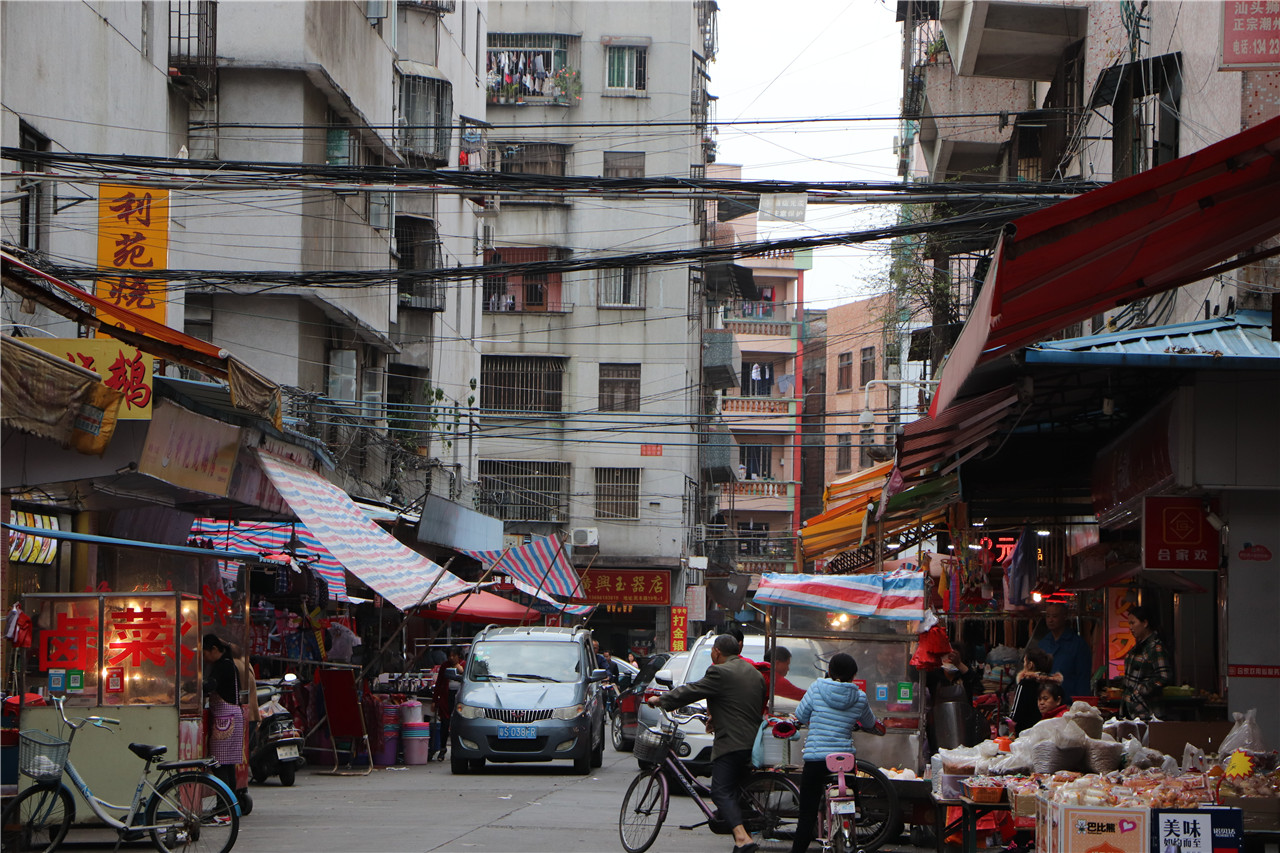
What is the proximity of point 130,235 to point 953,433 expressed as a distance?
33.5 feet

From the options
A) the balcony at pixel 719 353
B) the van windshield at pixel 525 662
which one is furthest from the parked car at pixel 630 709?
the balcony at pixel 719 353

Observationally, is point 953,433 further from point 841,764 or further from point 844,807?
point 844,807

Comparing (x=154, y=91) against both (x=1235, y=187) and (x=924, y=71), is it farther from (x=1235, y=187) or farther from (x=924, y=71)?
(x=1235, y=187)

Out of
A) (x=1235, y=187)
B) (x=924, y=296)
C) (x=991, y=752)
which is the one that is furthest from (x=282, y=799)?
(x=924, y=296)

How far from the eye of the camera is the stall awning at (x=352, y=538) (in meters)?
16.7

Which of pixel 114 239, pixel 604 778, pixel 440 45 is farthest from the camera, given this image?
pixel 440 45

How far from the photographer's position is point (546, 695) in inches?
793

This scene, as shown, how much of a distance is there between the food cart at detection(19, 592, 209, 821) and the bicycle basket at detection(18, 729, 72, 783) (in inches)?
32.2

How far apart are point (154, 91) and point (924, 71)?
13.2 meters

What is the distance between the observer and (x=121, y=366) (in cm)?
1344

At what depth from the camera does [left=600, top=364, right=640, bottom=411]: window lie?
4741 centimetres

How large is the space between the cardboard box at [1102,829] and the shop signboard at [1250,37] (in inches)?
266

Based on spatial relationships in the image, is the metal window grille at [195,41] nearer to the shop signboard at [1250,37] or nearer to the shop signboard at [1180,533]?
the shop signboard at [1250,37]

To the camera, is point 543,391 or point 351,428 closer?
point 351,428
